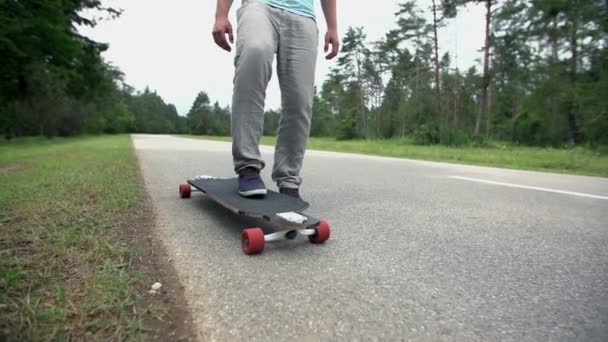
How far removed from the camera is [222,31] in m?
2.02

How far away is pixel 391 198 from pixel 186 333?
2.09 metres

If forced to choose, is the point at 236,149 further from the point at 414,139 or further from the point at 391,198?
the point at 414,139

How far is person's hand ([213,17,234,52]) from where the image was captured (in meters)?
2.01

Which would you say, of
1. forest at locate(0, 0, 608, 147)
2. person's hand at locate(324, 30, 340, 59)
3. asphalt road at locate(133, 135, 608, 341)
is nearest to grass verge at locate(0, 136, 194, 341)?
asphalt road at locate(133, 135, 608, 341)

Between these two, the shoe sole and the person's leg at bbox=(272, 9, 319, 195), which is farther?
the person's leg at bbox=(272, 9, 319, 195)

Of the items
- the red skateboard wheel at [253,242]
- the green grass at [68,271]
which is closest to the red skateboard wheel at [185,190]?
the green grass at [68,271]

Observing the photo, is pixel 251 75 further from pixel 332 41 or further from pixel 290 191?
pixel 332 41

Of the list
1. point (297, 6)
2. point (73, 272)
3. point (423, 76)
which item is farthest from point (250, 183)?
point (423, 76)

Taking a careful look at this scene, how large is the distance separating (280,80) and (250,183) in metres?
0.69

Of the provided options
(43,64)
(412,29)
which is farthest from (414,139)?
(43,64)

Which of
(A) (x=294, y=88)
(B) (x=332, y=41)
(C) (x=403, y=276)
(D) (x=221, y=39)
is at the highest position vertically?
(B) (x=332, y=41)

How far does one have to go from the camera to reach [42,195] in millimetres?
2373

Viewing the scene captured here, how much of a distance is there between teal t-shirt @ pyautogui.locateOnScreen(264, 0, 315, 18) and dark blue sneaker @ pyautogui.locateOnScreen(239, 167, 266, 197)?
1.00 m

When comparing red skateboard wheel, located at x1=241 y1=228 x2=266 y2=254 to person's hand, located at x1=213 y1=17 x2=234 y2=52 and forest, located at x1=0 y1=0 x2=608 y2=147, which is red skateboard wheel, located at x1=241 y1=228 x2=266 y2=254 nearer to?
person's hand, located at x1=213 y1=17 x2=234 y2=52
